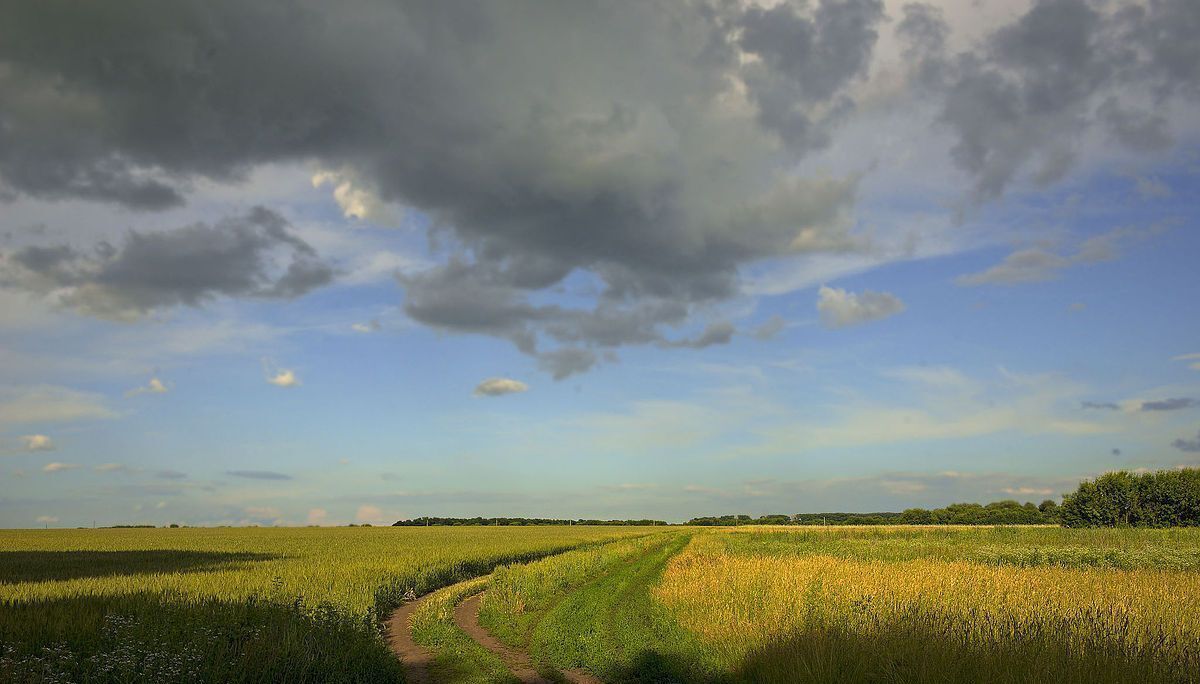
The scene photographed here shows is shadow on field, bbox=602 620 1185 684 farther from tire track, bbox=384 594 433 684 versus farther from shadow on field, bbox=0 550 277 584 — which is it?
shadow on field, bbox=0 550 277 584

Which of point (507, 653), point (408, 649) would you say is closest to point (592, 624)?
point (507, 653)

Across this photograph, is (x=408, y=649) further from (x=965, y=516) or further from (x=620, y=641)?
(x=965, y=516)

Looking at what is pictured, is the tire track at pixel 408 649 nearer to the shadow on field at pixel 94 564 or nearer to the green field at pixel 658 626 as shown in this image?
the green field at pixel 658 626

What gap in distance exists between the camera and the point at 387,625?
20.6 metres

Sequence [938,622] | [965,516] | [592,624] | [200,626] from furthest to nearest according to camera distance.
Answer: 1. [965,516]
2. [592,624]
3. [200,626]
4. [938,622]

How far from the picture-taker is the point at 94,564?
35875 millimetres

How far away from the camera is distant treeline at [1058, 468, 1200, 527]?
72.3 m

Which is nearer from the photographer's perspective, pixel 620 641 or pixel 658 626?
pixel 620 641

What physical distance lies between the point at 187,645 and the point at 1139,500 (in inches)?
3632

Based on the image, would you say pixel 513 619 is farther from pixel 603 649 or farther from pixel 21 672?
pixel 21 672

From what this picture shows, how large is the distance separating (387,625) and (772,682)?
13.3 metres

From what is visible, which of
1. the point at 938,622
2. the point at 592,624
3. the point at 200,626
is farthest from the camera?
the point at 592,624

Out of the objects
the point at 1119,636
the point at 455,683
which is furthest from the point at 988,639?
the point at 455,683

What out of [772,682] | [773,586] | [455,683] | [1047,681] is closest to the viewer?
[1047,681]
